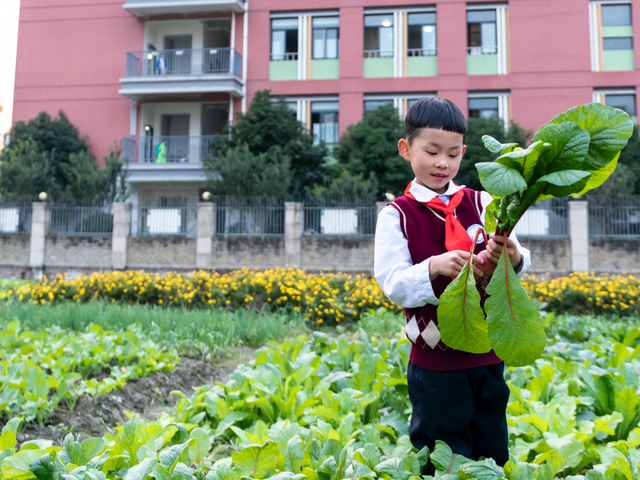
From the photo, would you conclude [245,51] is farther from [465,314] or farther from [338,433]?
[465,314]

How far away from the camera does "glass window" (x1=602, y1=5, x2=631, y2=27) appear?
18.1m

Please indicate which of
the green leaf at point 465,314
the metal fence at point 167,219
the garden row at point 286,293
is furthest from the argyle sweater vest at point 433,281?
the metal fence at point 167,219

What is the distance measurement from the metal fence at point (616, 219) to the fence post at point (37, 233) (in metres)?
14.7

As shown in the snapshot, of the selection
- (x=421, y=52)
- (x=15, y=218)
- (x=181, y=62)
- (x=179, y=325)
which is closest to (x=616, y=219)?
(x=421, y=52)

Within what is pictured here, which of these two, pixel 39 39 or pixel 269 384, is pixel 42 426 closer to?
pixel 269 384

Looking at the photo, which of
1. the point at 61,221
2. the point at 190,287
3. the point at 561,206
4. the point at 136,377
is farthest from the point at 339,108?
the point at 136,377

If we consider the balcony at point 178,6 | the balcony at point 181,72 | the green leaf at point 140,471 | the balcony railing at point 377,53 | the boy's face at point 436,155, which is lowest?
the green leaf at point 140,471

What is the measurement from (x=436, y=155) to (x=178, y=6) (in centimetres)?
2004

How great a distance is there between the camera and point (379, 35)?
62.8ft

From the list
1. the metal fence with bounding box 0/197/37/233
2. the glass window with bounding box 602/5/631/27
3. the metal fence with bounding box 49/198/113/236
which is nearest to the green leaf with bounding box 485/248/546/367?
the metal fence with bounding box 49/198/113/236

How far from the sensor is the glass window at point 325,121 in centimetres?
1916

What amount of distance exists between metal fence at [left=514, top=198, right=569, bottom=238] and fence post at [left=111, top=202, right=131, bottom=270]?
10.3 meters

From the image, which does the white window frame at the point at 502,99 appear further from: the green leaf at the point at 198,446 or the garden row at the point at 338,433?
the green leaf at the point at 198,446

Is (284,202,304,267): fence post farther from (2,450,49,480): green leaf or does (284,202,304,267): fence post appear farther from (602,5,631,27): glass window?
(602,5,631,27): glass window
